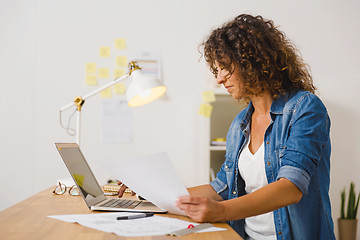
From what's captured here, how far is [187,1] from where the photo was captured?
260cm

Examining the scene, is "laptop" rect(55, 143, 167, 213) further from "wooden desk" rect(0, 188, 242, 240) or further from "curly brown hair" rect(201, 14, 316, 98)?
"curly brown hair" rect(201, 14, 316, 98)

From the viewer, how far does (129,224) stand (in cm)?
87

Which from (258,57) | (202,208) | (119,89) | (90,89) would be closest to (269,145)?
(258,57)

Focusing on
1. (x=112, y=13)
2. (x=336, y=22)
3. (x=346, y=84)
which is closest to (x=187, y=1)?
(x=112, y=13)

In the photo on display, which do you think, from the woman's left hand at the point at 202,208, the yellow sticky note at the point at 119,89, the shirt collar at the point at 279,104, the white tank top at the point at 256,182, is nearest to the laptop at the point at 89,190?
the woman's left hand at the point at 202,208

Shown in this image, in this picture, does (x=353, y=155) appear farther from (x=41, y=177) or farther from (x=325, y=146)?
(x=41, y=177)

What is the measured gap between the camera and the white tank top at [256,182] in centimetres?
119

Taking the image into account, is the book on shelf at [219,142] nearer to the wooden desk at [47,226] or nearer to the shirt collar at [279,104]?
the shirt collar at [279,104]

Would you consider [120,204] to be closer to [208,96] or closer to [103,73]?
[208,96]

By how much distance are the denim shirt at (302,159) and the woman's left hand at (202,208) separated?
0.21m

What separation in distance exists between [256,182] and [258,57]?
422mm

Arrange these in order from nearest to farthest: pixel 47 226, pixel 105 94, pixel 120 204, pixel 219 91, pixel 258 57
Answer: pixel 47 226, pixel 120 204, pixel 258 57, pixel 219 91, pixel 105 94

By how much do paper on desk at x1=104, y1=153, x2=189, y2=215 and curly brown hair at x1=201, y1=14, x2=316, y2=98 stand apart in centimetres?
50

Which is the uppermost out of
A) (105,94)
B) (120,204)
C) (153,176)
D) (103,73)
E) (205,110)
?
(103,73)
